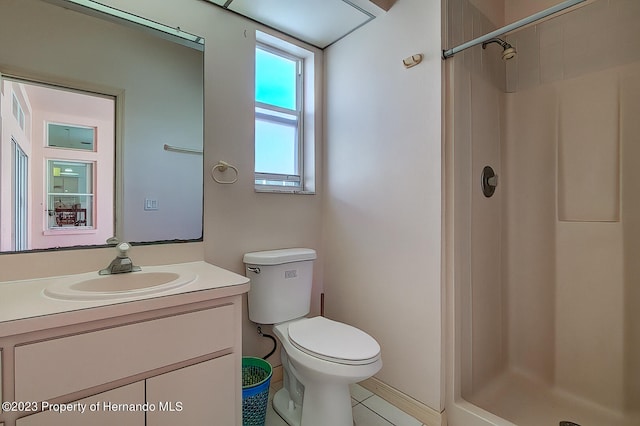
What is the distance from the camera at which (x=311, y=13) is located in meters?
1.76

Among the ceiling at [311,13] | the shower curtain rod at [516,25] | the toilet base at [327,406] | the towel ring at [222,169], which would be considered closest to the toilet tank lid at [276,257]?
the towel ring at [222,169]

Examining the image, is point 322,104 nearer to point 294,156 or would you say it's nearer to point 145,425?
point 294,156

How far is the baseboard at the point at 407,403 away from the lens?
1498 millimetres

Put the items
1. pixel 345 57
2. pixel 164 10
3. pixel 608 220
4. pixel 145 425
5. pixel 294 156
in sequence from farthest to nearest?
pixel 294 156 < pixel 345 57 < pixel 608 220 < pixel 164 10 < pixel 145 425

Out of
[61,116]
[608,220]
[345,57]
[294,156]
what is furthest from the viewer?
[294,156]

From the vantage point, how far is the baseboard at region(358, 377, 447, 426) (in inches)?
59.0

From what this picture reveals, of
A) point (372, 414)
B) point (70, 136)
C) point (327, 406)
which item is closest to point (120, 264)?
point (70, 136)

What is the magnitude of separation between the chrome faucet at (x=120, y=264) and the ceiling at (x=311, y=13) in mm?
1346

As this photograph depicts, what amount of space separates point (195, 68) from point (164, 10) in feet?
0.96

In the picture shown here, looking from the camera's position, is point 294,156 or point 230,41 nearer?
point 230,41

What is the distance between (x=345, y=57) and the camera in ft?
6.57

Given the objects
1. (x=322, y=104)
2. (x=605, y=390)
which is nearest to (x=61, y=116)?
(x=322, y=104)

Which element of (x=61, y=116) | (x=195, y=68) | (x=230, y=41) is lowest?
(x=61, y=116)

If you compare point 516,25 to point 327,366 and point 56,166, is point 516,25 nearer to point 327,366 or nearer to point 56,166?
point 327,366
